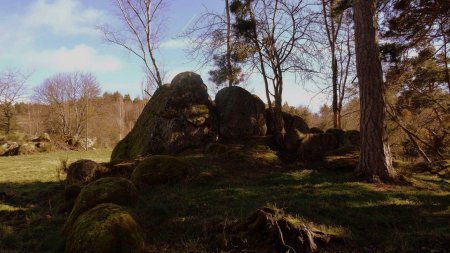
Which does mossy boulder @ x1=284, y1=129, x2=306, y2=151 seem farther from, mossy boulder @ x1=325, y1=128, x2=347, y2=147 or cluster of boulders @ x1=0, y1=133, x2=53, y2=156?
cluster of boulders @ x1=0, y1=133, x2=53, y2=156

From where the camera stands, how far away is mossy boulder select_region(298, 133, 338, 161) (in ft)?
41.2

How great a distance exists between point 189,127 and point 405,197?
25.9 ft

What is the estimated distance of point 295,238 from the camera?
5.00 meters

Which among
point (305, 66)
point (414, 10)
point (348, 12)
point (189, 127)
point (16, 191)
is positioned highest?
point (348, 12)

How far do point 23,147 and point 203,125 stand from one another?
19.6 m

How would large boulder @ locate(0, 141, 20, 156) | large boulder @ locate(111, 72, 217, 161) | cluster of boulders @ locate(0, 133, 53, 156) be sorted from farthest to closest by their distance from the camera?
1. cluster of boulders @ locate(0, 133, 53, 156)
2. large boulder @ locate(0, 141, 20, 156)
3. large boulder @ locate(111, 72, 217, 161)

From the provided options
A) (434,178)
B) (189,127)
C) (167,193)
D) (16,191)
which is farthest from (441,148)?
(16,191)

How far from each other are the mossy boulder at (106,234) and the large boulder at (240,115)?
28.3 feet

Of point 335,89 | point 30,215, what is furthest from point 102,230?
point 335,89

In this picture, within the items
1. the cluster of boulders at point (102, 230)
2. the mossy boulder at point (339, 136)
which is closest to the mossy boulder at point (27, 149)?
the cluster of boulders at point (102, 230)

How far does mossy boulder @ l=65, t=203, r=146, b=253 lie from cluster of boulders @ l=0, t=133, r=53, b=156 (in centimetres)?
2476

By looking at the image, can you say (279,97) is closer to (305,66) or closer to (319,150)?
(305,66)

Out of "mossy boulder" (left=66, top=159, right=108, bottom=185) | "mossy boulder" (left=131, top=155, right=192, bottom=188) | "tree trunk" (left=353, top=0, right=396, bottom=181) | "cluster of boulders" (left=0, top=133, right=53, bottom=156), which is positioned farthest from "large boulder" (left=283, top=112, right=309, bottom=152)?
"cluster of boulders" (left=0, top=133, right=53, bottom=156)

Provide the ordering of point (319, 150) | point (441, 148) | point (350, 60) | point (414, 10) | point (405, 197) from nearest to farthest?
point (405, 197)
point (414, 10)
point (319, 150)
point (441, 148)
point (350, 60)
